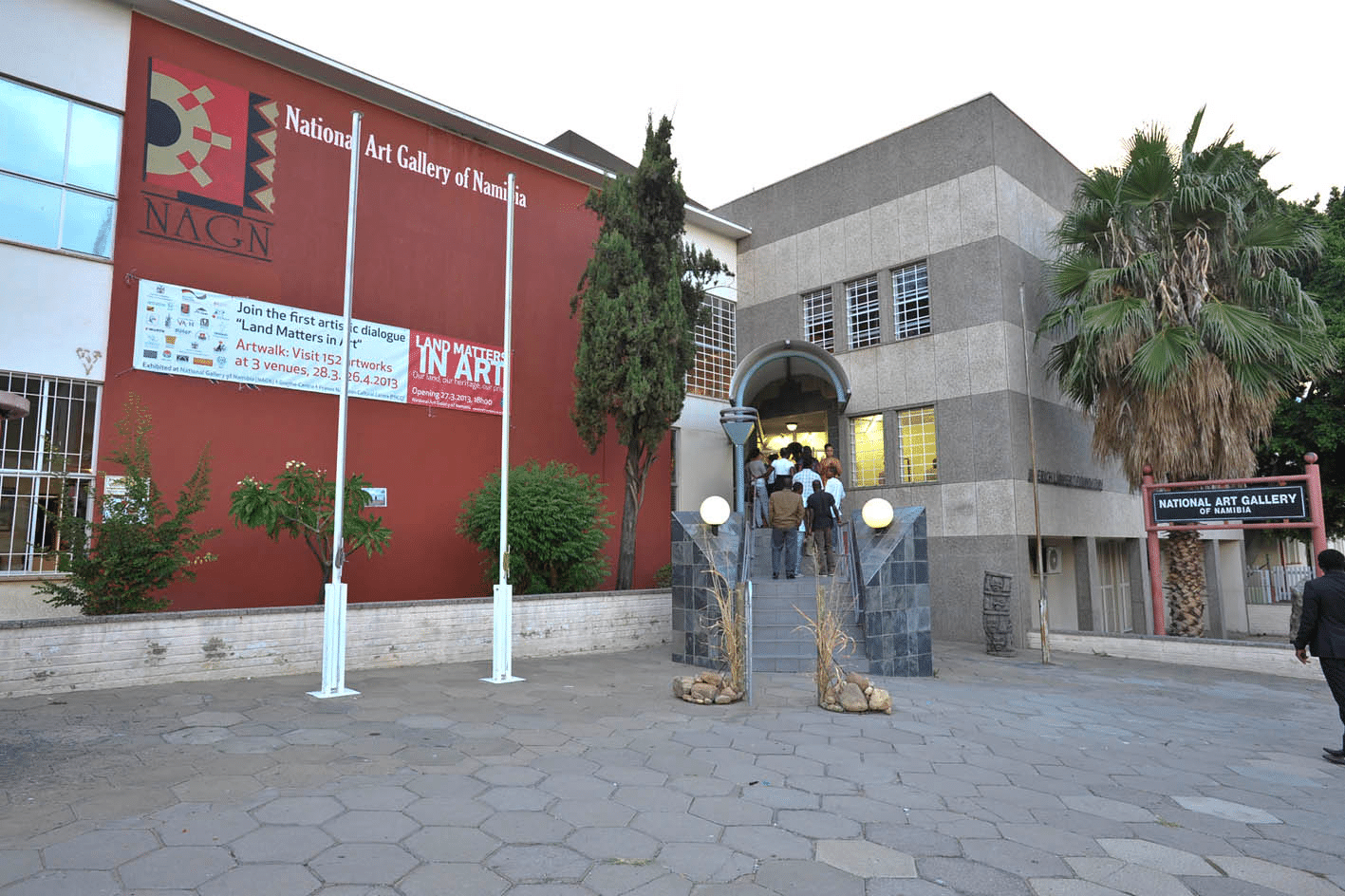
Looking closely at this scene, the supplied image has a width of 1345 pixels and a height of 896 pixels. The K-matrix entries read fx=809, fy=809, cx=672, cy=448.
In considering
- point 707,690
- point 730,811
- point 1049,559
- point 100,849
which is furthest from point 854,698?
point 1049,559

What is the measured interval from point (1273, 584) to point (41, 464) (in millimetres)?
31910

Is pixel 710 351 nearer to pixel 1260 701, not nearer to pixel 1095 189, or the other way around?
pixel 1095 189

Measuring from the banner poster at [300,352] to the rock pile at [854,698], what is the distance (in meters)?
8.10

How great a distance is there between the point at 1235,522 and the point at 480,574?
39.9 feet

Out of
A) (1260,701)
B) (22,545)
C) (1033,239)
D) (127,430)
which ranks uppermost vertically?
(1033,239)

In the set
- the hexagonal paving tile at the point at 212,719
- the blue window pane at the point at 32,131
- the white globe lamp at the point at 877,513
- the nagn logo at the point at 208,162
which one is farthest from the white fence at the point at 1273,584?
the blue window pane at the point at 32,131

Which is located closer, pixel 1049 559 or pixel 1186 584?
pixel 1186 584

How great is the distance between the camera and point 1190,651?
41.8 feet

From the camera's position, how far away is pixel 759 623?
1103 centimetres

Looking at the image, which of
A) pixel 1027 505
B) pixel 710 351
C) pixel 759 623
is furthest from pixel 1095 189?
pixel 759 623

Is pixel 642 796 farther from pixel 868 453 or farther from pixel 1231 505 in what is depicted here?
pixel 868 453

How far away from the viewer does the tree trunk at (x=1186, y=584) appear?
13648mm

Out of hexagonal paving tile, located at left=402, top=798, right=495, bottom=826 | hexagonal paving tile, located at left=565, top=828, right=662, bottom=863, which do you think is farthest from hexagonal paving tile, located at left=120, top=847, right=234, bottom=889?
hexagonal paving tile, located at left=565, top=828, right=662, bottom=863

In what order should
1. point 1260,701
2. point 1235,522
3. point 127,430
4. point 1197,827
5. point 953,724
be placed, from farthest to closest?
1. point 1235,522
2. point 127,430
3. point 1260,701
4. point 953,724
5. point 1197,827
